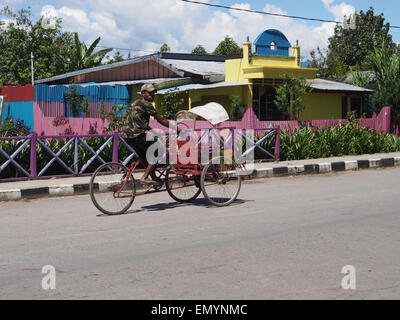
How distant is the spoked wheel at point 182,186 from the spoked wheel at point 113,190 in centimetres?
63

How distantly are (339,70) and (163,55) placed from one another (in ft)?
35.7

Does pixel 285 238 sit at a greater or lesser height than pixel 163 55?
lesser

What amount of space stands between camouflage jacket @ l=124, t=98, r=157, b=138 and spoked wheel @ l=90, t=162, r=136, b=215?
509 millimetres

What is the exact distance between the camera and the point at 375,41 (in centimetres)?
4834

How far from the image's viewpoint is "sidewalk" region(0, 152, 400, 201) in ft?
33.3

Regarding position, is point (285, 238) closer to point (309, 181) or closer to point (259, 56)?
point (309, 181)

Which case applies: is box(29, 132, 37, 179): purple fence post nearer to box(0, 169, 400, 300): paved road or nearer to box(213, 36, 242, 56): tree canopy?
box(0, 169, 400, 300): paved road

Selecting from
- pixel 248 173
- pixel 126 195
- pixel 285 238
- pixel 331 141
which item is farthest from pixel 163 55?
pixel 285 238

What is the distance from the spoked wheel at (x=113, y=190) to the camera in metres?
8.06

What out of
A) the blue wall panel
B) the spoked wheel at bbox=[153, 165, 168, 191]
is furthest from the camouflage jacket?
the blue wall panel

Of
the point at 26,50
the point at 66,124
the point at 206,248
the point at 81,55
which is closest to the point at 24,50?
the point at 26,50

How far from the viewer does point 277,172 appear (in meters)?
13.5

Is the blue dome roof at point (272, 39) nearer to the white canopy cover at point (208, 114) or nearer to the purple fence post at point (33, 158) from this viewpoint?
the purple fence post at point (33, 158)
